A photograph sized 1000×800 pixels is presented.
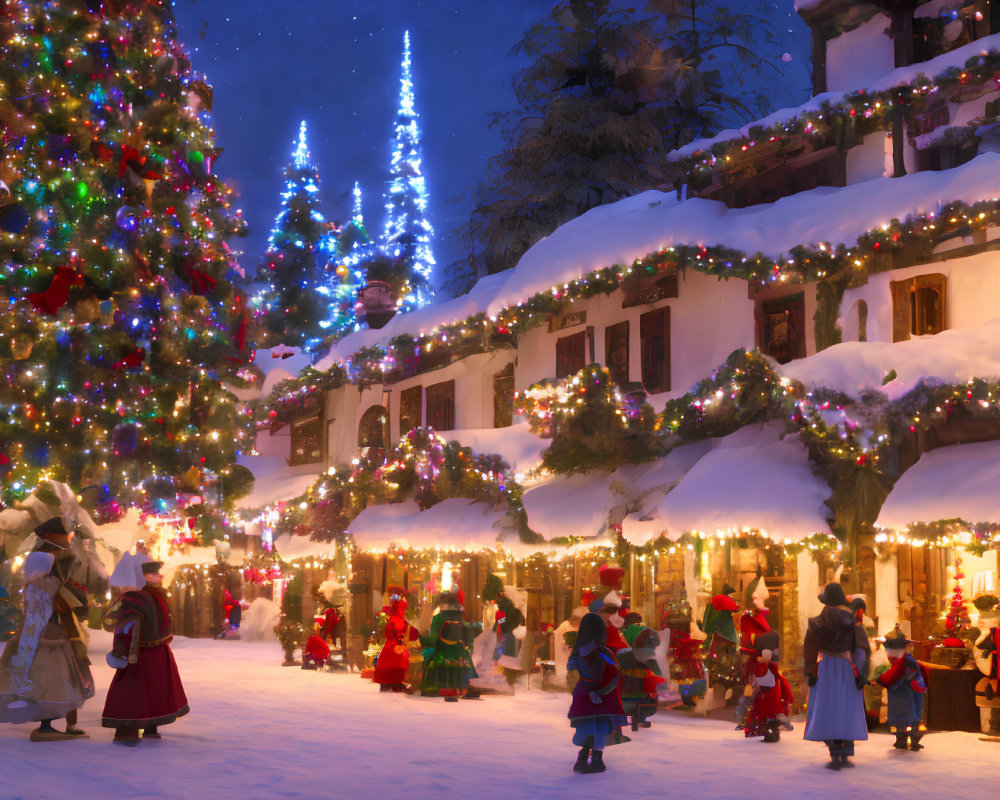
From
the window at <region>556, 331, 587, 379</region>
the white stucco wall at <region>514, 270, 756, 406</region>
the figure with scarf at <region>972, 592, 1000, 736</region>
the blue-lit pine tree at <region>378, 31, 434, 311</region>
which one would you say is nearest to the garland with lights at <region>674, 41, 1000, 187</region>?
the white stucco wall at <region>514, 270, 756, 406</region>

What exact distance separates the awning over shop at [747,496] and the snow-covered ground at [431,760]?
2527 millimetres

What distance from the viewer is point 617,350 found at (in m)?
21.8

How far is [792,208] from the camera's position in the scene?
60.5ft

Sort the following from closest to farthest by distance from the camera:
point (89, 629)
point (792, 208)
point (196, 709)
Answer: point (196, 709), point (792, 208), point (89, 629)

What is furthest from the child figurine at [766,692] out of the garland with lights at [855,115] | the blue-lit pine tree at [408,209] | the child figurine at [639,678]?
the blue-lit pine tree at [408,209]

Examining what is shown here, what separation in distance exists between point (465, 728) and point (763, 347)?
878cm

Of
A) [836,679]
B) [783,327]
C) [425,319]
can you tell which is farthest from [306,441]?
[836,679]

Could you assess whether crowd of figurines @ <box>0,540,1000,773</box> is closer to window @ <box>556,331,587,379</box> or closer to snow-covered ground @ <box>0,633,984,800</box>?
snow-covered ground @ <box>0,633,984,800</box>

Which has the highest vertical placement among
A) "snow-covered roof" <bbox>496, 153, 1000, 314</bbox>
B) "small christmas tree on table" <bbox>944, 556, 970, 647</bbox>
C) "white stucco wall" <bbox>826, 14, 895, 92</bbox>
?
"white stucco wall" <bbox>826, 14, 895, 92</bbox>

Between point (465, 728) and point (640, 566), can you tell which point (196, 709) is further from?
point (640, 566)

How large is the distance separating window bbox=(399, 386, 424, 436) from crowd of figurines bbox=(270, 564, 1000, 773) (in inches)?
276

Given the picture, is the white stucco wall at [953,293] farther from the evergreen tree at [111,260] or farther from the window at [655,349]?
the evergreen tree at [111,260]

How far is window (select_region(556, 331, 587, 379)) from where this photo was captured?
74.1ft

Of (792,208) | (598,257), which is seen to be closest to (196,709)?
(598,257)
